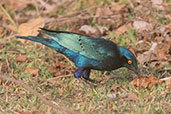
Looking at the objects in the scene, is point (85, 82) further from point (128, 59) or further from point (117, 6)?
point (117, 6)

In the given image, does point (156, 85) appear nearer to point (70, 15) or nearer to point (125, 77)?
point (125, 77)

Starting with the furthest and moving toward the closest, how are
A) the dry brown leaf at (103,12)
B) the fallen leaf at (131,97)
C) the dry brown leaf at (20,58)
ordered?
the dry brown leaf at (103,12) < the dry brown leaf at (20,58) < the fallen leaf at (131,97)

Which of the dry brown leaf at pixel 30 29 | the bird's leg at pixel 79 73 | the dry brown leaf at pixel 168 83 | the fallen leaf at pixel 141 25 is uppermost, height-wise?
the dry brown leaf at pixel 30 29

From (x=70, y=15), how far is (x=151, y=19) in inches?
62.9

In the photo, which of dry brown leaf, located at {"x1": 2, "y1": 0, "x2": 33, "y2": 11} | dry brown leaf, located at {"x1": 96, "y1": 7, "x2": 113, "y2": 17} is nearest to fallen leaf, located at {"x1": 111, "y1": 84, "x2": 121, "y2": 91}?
dry brown leaf, located at {"x1": 96, "y1": 7, "x2": 113, "y2": 17}

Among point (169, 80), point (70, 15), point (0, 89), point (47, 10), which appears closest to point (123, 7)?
point (70, 15)

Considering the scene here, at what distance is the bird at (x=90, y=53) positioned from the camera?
190 inches

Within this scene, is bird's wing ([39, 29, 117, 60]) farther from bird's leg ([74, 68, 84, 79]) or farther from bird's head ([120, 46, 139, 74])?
bird's leg ([74, 68, 84, 79])

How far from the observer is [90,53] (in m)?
4.92

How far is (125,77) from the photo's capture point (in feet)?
17.2

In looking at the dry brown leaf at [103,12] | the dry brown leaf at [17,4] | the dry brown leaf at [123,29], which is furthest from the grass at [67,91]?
the dry brown leaf at [17,4]

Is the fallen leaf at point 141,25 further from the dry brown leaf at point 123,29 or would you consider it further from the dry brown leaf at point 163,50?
the dry brown leaf at point 163,50

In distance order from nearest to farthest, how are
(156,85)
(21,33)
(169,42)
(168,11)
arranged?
(156,85) < (169,42) < (21,33) < (168,11)

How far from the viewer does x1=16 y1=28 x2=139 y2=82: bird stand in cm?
484
